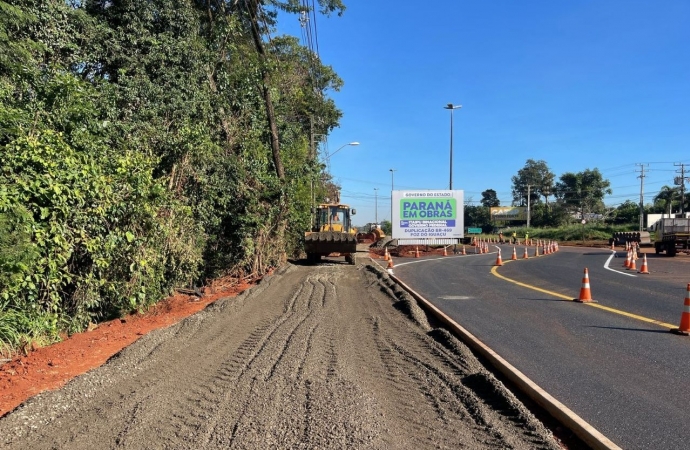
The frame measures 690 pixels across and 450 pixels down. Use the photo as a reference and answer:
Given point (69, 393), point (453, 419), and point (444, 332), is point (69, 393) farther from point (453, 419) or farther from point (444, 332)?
point (444, 332)

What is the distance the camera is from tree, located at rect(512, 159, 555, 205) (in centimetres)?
11094

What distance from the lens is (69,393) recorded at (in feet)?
16.2

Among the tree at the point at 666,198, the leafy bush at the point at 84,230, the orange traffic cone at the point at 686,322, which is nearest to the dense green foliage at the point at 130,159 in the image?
the leafy bush at the point at 84,230

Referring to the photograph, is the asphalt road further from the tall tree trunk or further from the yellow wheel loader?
the tall tree trunk

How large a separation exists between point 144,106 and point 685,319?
13.5 m

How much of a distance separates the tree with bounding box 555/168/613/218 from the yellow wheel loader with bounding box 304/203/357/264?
275 feet

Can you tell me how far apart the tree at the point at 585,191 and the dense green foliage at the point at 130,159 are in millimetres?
88319

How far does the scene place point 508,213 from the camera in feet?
372

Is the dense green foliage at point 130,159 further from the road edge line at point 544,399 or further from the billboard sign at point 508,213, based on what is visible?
the billboard sign at point 508,213

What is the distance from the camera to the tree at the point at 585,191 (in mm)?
96062

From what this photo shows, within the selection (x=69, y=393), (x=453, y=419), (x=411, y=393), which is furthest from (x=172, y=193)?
(x=453, y=419)

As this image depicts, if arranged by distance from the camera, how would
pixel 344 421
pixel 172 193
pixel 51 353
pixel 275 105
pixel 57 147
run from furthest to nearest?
1. pixel 275 105
2. pixel 172 193
3. pixel 57 147
4. pixel 51 353
5. pixel 344 421

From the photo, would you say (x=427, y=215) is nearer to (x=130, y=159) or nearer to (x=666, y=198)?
(x=130, y=159)

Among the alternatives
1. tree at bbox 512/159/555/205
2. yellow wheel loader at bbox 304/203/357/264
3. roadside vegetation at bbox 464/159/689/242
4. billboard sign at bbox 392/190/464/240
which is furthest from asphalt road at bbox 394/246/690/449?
tree at bbox 512/159/555/205
